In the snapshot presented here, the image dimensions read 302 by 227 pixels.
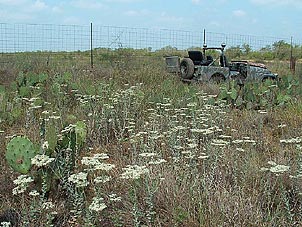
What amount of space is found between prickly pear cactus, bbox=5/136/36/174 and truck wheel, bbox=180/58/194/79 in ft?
26.4

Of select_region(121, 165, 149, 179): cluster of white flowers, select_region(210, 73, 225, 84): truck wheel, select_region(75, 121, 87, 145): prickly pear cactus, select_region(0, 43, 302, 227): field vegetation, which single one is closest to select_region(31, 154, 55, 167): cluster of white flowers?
select_region(0, 43, 302, 227): field vegetation

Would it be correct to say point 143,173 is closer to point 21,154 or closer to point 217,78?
point 21,154

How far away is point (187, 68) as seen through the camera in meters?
11.3

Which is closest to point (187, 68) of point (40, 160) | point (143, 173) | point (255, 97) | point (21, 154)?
point (255, 97)

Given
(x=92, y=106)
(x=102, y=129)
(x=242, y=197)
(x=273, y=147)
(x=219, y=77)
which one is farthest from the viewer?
(x=219, y=77)

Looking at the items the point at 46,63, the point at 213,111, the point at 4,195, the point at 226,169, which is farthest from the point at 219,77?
the point at 4,195

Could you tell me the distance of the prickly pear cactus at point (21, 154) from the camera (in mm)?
3541

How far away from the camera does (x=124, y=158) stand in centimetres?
451

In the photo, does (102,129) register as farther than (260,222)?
Yes

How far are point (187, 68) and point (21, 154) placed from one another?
819 cm

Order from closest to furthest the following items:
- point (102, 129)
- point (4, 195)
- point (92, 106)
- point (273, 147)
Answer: point (4, 195) < point (273, 147) < point (102, 129) < point (92, 106)

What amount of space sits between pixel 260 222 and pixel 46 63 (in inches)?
367

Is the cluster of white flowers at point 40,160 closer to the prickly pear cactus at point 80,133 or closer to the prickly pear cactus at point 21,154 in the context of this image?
the prickly pear cactus at point 21,154

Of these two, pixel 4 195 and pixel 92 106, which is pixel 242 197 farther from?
pixel 92 106
